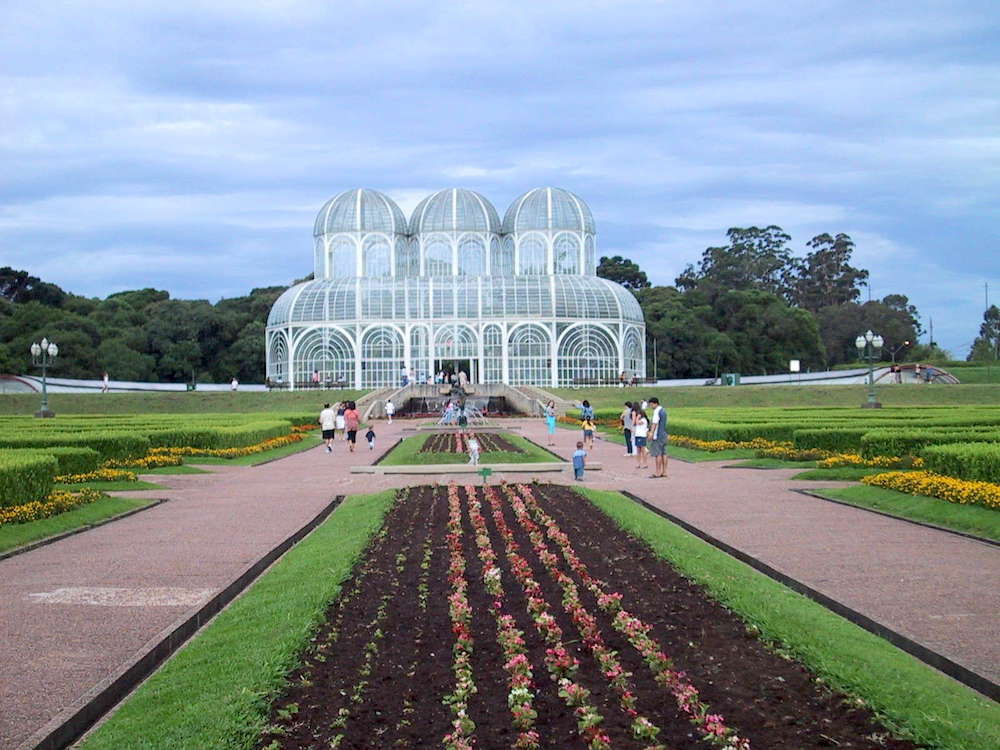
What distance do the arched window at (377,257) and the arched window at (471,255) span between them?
5382 mm

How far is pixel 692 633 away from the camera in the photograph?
357 inches

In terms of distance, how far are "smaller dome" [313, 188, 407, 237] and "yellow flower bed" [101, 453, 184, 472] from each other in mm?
55035

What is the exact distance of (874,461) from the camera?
23.2 m

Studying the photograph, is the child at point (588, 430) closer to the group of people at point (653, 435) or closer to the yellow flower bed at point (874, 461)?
the group of people at point (653, 435)

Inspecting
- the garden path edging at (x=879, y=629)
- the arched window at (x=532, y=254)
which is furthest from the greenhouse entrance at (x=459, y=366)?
the garden path edging at (x=879, y=629)

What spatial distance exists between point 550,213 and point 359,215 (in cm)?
1410

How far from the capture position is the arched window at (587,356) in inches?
2857

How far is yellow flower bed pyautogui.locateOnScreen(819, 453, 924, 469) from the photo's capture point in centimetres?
2227

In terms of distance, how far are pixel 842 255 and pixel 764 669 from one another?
122 meters

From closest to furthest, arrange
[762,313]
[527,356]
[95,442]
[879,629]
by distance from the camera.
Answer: [879,629] < [95,442] < [527,356] < [762,313]

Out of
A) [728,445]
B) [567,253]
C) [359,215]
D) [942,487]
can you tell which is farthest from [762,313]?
[942,487]

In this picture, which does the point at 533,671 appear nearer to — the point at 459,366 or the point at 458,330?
the point at 458,330

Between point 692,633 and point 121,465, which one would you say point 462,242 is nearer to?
point 121,465

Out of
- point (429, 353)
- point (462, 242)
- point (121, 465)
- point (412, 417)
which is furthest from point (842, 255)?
point (121, 465)
